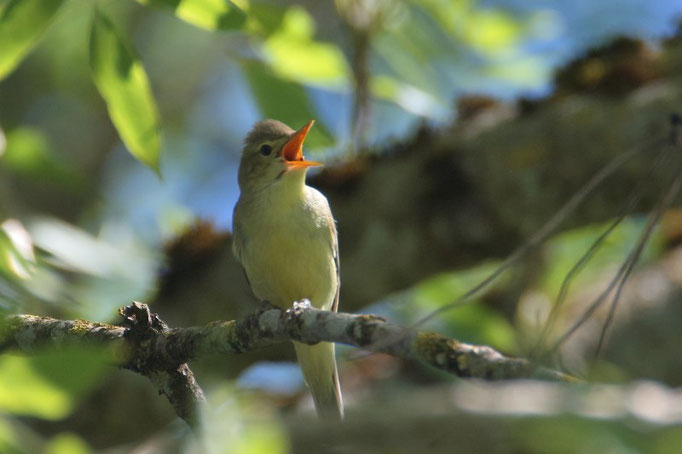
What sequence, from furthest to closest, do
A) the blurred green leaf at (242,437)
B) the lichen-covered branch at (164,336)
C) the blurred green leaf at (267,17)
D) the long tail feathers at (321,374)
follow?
the long tail feathers at (321,374)
the blurred green leaf at (267,17)
the lichen-covered branch at (164,336)
the blurred green leaf at (242,437)

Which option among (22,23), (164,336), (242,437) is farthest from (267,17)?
(242,437)

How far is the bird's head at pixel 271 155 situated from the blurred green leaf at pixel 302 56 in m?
0.36

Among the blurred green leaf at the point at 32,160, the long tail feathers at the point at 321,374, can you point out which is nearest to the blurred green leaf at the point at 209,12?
the blurred green leaf at the point at 32,160

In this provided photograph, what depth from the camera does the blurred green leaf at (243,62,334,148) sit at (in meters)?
4.87

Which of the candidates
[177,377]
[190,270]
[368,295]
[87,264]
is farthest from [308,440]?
[190,270]

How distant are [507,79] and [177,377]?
4425 mm

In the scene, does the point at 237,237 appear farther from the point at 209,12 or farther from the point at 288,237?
the point at 209,12

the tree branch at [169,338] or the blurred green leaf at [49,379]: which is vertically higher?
the tree branch at [169,338]

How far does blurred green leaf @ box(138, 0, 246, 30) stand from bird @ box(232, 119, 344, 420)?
1474mm

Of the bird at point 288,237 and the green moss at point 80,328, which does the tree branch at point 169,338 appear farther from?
the bird at point 288,237

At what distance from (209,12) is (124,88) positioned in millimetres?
580

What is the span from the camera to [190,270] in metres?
6.36

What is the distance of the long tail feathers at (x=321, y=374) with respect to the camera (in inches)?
208

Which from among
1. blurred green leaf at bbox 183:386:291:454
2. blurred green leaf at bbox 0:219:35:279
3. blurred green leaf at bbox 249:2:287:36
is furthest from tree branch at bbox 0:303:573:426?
blurred green leaf at bbox 249:2:287:36
